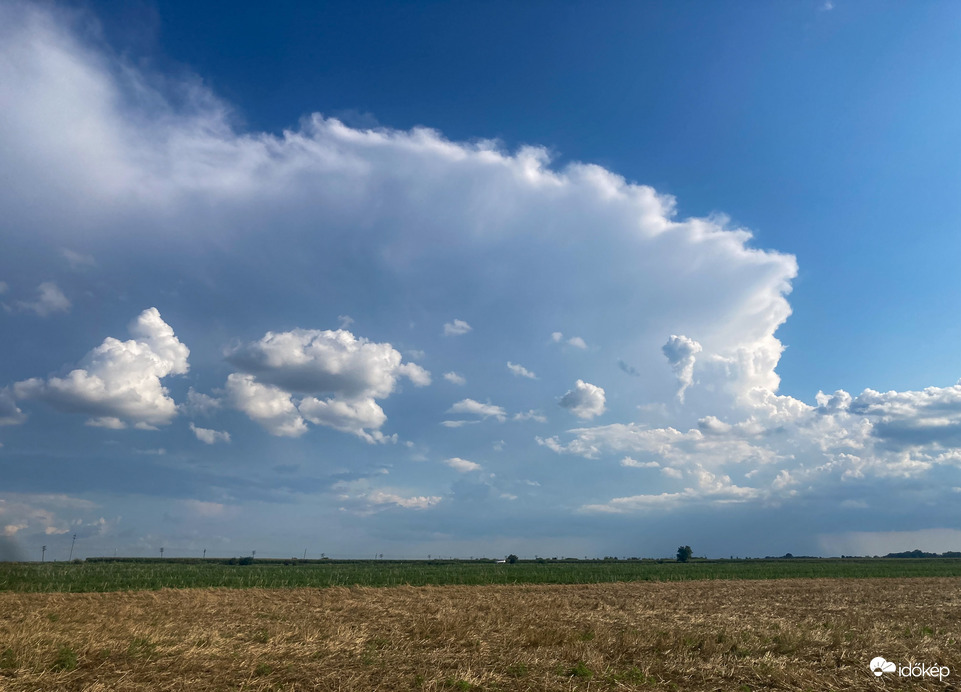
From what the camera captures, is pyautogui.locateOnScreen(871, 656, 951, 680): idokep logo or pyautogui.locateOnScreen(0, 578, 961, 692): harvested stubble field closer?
pyautogui.locateOnScreen(0, 578, 961, 692): harvested stubble field

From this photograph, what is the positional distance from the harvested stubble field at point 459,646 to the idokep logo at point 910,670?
9.3 inches

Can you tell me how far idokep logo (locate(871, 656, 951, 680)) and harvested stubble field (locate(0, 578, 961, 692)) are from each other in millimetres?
237

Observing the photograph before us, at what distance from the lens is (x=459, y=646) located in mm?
15945

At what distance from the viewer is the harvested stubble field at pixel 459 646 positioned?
497 inches

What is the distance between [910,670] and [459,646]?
38.4 feet

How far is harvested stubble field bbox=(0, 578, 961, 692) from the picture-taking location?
41.4ft

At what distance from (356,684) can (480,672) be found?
2.94 metres

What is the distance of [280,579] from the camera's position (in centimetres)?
4375

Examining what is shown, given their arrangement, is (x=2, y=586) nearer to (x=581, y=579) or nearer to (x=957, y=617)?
(x=581, y=579)

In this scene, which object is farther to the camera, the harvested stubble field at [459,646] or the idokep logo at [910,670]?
the idokep logo at [910,670]

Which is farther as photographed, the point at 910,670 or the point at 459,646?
the point at 459,646

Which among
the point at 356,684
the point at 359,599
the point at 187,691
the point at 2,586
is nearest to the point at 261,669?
the point at 187,691

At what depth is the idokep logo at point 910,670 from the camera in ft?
43.8

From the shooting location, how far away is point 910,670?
13.6 m
